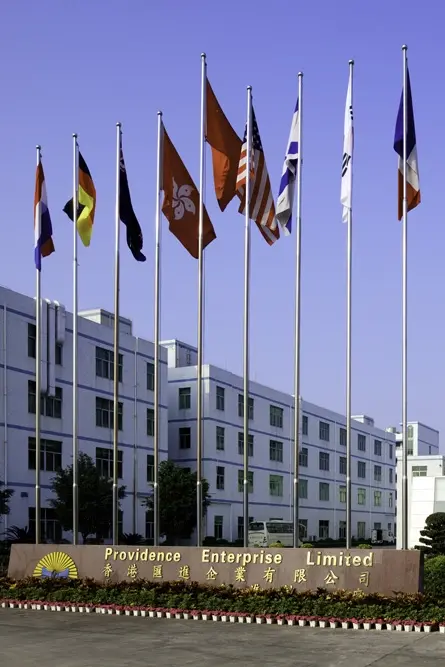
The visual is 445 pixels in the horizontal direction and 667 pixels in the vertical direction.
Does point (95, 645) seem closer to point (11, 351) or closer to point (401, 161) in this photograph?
point (401, 161)

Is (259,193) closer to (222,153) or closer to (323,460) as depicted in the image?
(222,153)

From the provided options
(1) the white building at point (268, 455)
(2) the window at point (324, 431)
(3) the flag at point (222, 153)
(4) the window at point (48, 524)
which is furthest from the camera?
(2) the window at point (324, 431)

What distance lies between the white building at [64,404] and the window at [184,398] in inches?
159

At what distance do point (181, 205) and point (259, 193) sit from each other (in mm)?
1953

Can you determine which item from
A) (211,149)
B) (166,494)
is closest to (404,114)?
(211,149)

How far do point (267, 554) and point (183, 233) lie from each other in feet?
25.1

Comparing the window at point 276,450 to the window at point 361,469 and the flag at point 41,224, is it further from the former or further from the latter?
the flag at point 41,224

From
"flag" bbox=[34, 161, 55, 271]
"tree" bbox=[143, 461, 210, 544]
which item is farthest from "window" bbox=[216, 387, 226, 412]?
"flag" bbox=[34, 161, 55, 271]

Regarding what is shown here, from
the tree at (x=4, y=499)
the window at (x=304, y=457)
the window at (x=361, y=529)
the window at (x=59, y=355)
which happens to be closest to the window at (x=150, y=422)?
the window at (x=59, y=355)

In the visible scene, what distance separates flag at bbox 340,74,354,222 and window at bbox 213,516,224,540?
39.6m

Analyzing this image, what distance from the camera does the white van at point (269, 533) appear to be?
5059 centimetres

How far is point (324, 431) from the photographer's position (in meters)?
74.2

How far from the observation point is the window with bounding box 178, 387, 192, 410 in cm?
5853

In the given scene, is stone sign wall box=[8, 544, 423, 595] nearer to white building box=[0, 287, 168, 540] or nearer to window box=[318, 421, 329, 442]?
white building box=[0, 287, 168, 540]
